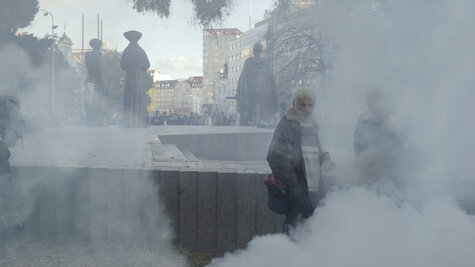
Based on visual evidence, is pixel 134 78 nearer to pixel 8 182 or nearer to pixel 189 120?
pixel 8 182

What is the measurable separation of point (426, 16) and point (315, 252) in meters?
1.72

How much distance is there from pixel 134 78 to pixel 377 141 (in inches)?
438

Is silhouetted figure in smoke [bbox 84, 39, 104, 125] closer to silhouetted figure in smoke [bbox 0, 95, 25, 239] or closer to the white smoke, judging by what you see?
silhouetted figure in smoke [bbox 0, 95, 25, 239]

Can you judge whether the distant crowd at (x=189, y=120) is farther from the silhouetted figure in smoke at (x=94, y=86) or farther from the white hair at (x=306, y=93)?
the white hair at (x=306, y=93)

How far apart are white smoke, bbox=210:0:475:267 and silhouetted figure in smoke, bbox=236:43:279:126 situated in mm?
9819

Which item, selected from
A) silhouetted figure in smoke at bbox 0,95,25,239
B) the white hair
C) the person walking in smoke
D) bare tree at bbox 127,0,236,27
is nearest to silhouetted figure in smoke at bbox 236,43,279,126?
bare tree at bbox 127,0,236,27

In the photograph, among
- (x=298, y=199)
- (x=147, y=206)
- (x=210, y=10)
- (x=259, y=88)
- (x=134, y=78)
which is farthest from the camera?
(x=134, y=78)

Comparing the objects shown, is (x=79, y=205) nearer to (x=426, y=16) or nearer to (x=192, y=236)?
(x=192, y=236)

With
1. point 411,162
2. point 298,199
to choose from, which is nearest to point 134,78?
point 298,199

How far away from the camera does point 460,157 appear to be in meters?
3.21

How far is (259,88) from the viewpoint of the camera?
44.3ft

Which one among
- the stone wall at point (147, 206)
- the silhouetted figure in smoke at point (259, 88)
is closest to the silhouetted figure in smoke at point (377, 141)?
the stone wall at point (147, 206)

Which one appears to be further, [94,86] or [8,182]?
[94,86]

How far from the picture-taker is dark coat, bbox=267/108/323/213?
3.12 m
